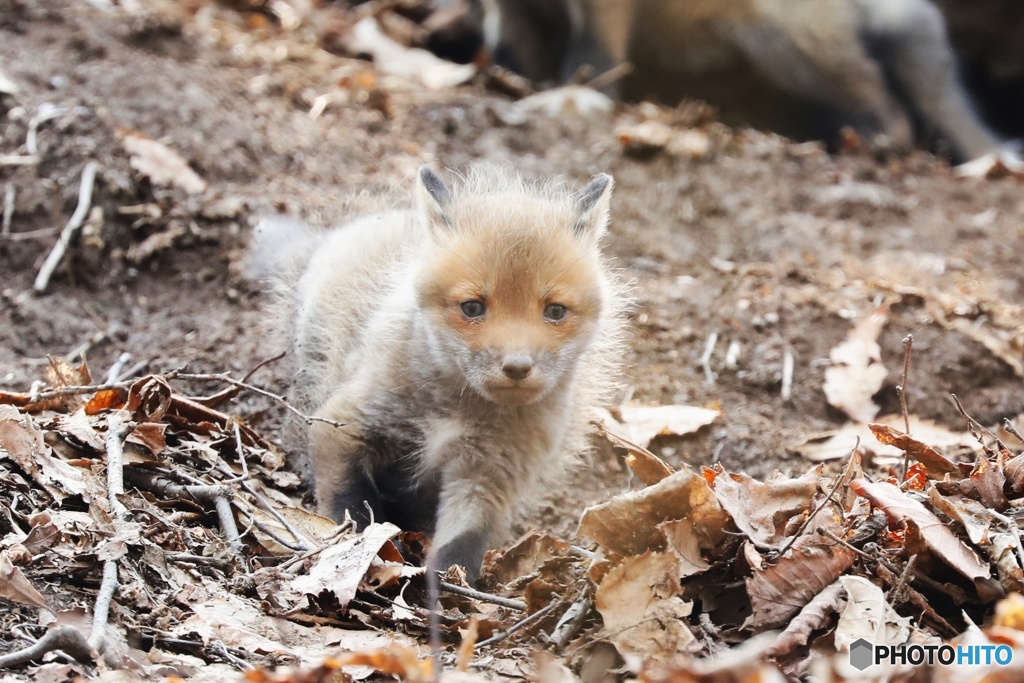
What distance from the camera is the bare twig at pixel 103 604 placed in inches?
88.5

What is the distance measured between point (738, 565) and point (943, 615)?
1.70ft

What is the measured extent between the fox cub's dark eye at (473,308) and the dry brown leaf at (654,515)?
867 millimetres

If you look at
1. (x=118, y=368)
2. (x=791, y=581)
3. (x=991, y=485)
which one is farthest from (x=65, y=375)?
(x=991, y=485)

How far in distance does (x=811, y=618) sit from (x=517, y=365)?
3.84ft

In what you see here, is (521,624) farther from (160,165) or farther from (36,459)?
(160,165)

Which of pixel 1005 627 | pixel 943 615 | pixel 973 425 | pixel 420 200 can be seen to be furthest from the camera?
pixel 420 200

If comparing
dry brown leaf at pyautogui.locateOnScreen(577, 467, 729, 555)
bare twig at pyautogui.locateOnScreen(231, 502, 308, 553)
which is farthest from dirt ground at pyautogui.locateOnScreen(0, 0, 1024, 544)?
dry brown leaf at pyautogui.locateOnScreen(577, 467, 729, 555)

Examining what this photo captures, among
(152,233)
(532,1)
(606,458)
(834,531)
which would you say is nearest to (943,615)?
(834,531)

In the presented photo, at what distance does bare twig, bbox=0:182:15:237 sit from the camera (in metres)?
4.99

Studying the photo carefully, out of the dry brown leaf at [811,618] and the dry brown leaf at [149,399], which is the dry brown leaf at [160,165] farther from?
the dry brown leaf at [811,618]

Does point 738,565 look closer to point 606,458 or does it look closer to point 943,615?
point 943,615

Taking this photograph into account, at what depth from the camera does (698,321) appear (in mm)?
5449

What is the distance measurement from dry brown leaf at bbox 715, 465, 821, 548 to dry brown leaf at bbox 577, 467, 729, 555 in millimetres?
57

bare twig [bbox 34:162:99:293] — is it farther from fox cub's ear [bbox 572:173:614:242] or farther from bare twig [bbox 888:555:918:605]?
bare twig [bbox 888:555:918:605]
